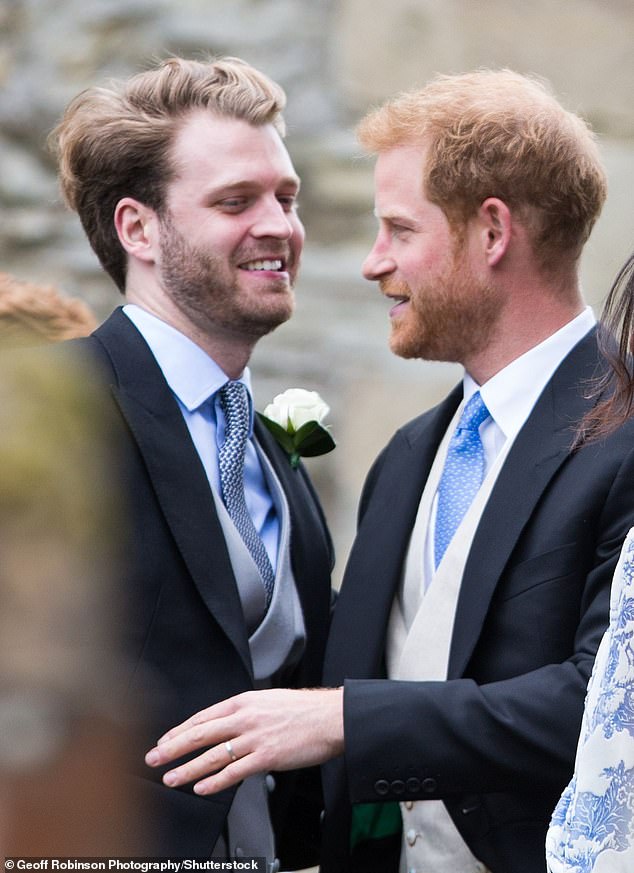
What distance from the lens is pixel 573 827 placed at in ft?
5.47

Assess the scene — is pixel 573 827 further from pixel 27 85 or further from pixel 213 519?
pixel 27 85

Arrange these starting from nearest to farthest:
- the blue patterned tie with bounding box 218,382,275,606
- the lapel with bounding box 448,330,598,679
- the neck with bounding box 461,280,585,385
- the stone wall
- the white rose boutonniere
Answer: the lapel with bounding box 448,330,598,679 → the blue patterned tie with bounding box 218,382,275,606 → the neck with bounding box 461,280,585,385 → the white rose boutonniere → the stone wall

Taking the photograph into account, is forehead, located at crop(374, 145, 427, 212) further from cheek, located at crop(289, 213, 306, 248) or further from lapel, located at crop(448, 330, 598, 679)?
lapel, located at crop(448, 330, 598, 679)

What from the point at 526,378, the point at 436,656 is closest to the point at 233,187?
the point at 526,378

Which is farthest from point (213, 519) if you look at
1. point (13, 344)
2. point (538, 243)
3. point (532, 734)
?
point (13, 344)

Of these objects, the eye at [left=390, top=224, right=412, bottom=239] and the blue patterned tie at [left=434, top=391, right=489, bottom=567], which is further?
the eye at [left=390, top=224, right=412, bottom=239]

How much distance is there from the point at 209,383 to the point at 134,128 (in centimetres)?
63

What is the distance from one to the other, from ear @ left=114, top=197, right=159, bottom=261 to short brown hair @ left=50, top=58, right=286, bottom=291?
0.07 ft

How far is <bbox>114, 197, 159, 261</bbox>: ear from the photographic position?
3.17m

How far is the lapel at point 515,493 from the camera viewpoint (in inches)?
104

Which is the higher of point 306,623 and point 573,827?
point 306,623

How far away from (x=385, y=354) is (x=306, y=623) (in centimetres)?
244

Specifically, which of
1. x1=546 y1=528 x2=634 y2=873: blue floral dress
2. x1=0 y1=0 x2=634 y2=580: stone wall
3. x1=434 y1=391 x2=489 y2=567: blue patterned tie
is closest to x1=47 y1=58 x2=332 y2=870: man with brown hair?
x1=434 y1=391 x2=489 y2=567: blue patterned tie

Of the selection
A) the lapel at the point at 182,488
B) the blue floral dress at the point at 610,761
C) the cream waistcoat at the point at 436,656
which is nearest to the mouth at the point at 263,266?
the lapel at the point at 182,488
